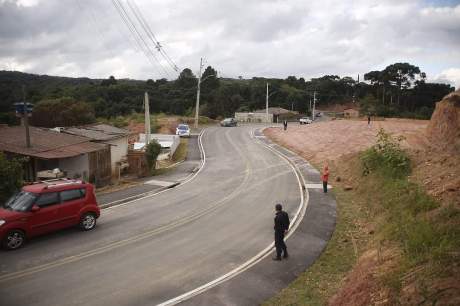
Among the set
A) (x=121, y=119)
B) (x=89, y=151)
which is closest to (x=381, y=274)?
(x=89, y=151)

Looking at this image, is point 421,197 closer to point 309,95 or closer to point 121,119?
point 121,119

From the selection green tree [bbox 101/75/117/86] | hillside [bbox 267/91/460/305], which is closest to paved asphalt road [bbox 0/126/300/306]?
hillside [bbox 267/91/460/305]

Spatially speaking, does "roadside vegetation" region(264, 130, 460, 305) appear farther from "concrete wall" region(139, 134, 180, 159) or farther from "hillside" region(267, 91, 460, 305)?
"concrete wall" region(139, 134, 180, 159)

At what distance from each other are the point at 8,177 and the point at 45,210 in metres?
3.03

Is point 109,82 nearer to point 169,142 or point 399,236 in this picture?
point 169,142

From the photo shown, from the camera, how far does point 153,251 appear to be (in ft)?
43.5

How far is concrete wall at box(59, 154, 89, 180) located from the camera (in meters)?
23.1

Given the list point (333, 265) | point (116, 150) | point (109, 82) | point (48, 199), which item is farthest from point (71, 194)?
point (109, 82)

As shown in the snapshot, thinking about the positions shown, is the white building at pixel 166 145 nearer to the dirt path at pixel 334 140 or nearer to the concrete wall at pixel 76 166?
the concrete wall at pixel 76 166

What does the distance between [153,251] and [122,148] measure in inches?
717

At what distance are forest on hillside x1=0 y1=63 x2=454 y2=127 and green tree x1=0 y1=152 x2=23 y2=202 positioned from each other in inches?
2058

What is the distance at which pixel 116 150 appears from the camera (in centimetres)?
2895

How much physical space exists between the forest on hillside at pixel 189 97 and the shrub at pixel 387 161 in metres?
54.2

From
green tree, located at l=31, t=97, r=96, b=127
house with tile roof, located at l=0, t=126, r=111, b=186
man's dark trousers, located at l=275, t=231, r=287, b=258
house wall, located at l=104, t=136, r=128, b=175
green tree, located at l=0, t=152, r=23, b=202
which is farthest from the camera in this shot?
green tree, located at l=31, t=97, r=96, b=127
